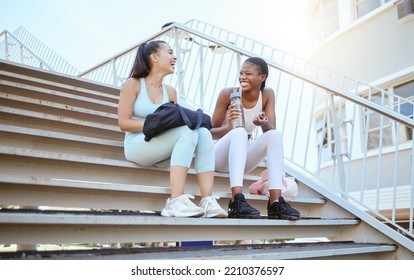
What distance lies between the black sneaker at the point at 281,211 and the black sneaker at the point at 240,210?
0.16 metres

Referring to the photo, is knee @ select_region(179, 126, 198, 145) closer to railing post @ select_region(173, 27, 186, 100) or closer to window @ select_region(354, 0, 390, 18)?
railing post @ select_region(173, 27, 186, 100)

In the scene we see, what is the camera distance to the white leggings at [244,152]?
7.20 ft

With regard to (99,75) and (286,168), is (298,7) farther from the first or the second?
(286,168)

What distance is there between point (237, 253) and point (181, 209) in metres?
0.33

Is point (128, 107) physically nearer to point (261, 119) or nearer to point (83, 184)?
point (83, 184)

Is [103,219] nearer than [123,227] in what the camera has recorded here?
Yes

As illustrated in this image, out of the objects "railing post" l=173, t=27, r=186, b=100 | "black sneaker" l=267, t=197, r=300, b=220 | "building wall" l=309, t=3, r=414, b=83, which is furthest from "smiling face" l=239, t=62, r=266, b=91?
"building wall" l=309, t=3, r=414, b=83

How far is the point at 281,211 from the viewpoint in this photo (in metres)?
2.18

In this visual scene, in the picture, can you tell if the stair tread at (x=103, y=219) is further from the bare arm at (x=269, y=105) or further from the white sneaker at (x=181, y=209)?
the bare arm at (x=269, y=105)

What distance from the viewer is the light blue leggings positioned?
2.07m

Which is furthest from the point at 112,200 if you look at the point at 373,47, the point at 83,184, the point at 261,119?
the point at 373,47

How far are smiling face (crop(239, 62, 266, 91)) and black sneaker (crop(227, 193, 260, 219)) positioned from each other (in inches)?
31.6

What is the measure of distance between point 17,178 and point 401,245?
208 cm
